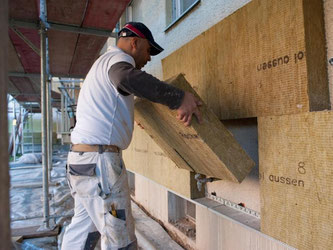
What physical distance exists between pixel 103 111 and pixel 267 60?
992 mm

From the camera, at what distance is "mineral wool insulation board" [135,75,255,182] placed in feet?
4.58

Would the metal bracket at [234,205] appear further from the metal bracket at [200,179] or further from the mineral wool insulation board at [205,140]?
the mineral wool insulation board at [205,140]

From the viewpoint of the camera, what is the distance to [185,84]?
141 centimetres

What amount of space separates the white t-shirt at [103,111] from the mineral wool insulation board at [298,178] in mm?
837

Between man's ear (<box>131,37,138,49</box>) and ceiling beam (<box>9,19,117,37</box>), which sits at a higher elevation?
ceiling beam (<box>9,19,117,37</box>)

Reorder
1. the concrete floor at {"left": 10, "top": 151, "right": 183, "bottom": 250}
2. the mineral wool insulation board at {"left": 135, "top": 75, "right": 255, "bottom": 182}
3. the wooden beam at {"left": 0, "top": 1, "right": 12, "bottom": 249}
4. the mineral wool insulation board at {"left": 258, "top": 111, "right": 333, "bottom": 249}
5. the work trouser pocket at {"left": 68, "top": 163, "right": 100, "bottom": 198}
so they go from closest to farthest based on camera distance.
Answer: the wooden beam at {"left": 0, "top": 1, "right": 12, "bottom": 249} → the mineral wool insulation board at {"left": 258, "top": 111, "right": 333, "bottom": 249} → the mineral wool insulation board at {"left": 135, "top": 75, "right": 255, "bottom": 182} → the work trouser pocket at {"left": 68, "top": 163, "right": 100, "bottom": 198} → the concrete floor at {"left": 10, "top": 151, "right": 183, "bottom": 250}

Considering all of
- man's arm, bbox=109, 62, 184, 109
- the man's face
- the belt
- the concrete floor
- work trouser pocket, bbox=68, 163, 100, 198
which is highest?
the man's face

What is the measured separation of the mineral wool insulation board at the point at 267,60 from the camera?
1212 millimetres

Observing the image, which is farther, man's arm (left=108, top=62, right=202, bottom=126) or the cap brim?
the cap brim

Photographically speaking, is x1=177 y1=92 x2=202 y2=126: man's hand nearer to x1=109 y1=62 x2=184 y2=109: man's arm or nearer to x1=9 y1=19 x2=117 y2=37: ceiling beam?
x1=109 y1=62 x2=184 y2=109: man's arm

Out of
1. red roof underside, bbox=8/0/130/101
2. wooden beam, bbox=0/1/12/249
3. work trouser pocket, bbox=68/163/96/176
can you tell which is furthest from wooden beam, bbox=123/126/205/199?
wooden beam, bbox=0/1/12/249

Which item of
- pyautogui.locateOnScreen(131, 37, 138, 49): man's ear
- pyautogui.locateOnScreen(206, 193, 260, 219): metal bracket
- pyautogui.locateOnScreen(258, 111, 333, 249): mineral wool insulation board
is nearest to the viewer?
pyautogui.locateOnScreen(258, 111, 333, 249): mineral wool insulation board

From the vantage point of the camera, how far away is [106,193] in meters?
1.48

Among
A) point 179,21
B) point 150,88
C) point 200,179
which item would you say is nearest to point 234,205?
point 200,179
